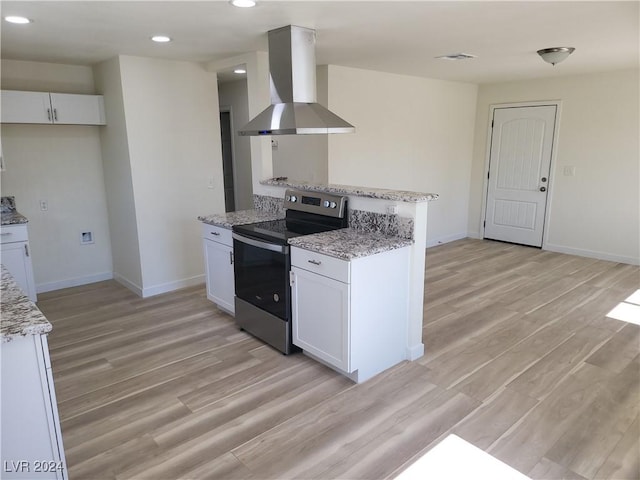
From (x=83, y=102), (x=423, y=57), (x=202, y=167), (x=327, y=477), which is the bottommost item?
(x=327, y=477)

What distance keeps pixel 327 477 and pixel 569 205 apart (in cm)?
518

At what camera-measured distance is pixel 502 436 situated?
229cm

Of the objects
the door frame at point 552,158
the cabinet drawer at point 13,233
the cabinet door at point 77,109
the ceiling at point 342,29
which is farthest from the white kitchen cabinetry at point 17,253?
the door frame at point 552,158

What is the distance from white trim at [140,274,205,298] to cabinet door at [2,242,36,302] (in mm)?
959

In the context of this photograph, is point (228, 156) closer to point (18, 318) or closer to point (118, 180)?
point (118, 180)

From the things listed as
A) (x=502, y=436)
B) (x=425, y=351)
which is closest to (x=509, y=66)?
(x=425, y=351)

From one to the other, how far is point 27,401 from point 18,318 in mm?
300

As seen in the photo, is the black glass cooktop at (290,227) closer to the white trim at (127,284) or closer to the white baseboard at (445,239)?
the white trim at (127,284)

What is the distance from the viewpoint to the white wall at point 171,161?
4.05m

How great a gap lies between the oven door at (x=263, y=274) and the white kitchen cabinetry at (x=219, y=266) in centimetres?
14

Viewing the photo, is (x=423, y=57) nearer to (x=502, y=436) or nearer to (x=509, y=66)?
(x=509, y=66)

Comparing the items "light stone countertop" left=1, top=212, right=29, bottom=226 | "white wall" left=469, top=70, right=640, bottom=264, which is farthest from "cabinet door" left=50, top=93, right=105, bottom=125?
"white wall" left=469, top=70, right=640, bottom=264

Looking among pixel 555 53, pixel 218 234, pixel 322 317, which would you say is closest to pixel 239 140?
pixel 218 234

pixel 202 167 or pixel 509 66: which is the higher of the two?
pixel 509 66
